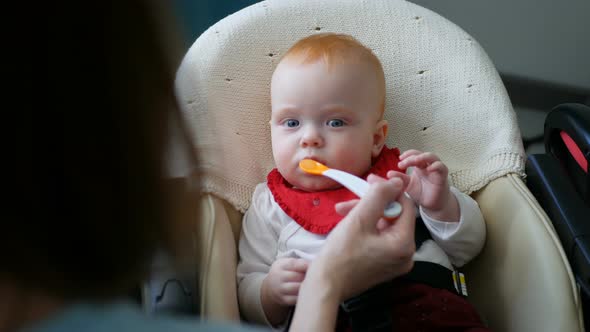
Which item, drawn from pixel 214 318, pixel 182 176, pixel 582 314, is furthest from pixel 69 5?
pixel 582 314

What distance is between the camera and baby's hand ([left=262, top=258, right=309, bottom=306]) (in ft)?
3.00

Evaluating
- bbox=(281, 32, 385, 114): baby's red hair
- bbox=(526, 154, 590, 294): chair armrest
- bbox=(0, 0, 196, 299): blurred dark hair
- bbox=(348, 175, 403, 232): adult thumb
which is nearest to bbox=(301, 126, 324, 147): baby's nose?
bbox=(281, 32, 385, 114): baby's red hair

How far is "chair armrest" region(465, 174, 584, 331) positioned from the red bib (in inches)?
7.1

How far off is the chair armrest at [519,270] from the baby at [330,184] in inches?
1.5

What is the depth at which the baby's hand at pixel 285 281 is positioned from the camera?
3.00 feet

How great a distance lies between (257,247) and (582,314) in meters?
0.49

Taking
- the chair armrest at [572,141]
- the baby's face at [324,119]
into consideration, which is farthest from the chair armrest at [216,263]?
the chair armrest at [572,141]

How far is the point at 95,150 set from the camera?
1.29 feet

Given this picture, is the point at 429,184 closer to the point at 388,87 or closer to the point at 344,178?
the point at 344,178

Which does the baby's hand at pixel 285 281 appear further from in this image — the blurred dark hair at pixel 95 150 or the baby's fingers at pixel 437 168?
the blurred dark hair at pixel 95 150

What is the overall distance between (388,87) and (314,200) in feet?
0.90

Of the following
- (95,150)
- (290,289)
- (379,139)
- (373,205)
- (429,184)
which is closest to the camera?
(95,150)

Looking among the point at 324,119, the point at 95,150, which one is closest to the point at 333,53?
the point at 324,119

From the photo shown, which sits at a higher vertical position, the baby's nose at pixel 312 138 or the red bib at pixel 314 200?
the baby's nose at pixel 312 138
